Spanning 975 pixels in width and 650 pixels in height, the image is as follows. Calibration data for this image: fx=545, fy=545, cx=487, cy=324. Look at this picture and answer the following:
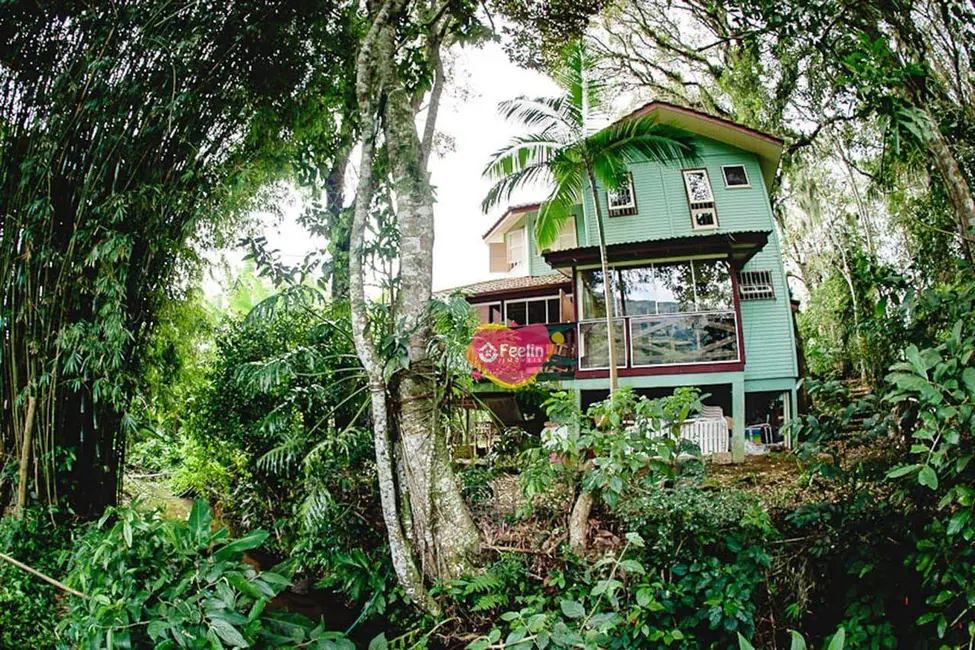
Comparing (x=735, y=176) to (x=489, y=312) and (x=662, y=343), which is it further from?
(x=489, y=312)

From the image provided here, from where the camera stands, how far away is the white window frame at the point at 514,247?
45.9 ft

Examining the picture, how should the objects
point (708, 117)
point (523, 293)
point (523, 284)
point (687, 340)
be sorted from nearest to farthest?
point (687, 340), point (708, 117), point (523, 284), point (523, 293)

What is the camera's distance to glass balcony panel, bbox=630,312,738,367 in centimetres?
950

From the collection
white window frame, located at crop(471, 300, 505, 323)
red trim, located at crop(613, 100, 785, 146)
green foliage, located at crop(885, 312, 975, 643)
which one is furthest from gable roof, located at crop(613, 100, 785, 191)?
green foliage, located at crop(885, 312, 975, 643)

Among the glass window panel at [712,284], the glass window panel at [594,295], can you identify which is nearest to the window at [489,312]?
the glass window panel at [594,295]

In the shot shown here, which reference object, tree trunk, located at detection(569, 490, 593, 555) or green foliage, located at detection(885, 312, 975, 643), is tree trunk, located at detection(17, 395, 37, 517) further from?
green foliage, located at detection(885, 312, 975, 643)

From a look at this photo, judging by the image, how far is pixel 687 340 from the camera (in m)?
9.60

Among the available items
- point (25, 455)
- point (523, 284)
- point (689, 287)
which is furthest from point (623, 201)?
point (25, 455)

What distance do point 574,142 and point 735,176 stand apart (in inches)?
210

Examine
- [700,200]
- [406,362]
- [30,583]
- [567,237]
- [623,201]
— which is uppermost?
[623,201]

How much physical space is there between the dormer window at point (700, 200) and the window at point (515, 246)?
4247mm

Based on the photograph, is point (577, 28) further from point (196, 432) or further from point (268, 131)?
point (196, 432)

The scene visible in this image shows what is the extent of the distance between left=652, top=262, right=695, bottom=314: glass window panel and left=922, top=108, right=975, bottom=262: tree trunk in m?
7.58

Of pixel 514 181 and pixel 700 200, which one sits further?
pixel 700 200
